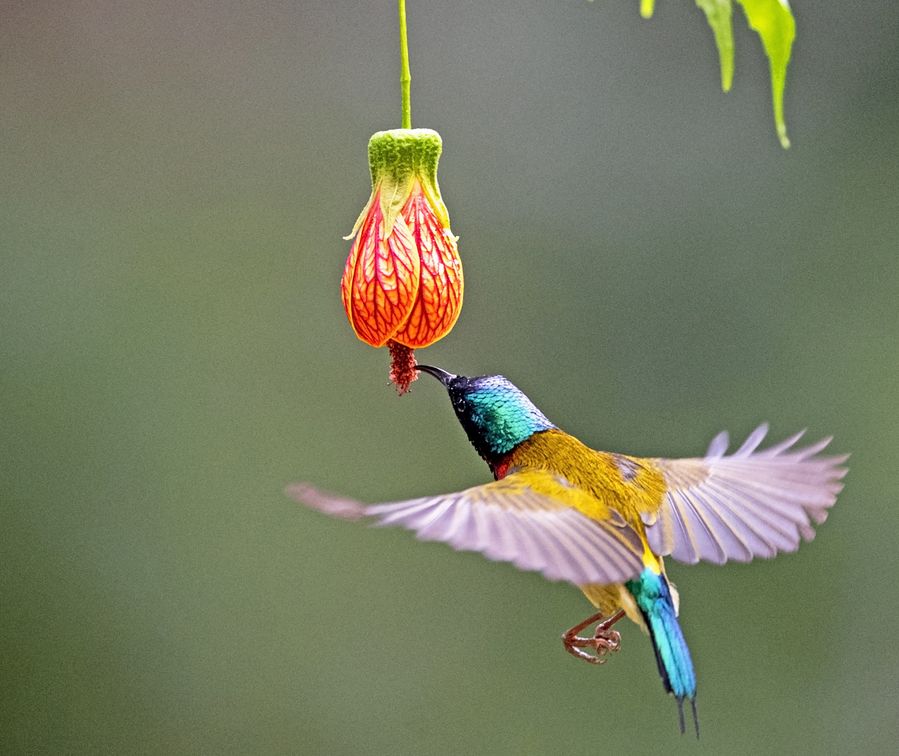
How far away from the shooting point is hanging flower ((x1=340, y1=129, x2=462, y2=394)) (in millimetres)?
1172

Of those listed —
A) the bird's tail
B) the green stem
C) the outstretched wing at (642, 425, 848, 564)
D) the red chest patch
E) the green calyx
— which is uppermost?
the green stem

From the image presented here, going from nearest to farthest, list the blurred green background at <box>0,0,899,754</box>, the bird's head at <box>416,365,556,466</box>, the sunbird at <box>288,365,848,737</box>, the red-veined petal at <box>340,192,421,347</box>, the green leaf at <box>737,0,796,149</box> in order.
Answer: the green leaf at <box>737,0,796,149</box> < the red-veined petal at <box>340,192,421,347</box> < the sunbird at <box>288,365,848,737</box> < the bird's head at <box>416,365,556,466</box> < the blurred green background at <box>0,0,899,754</box>

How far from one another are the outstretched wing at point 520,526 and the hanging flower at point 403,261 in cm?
14

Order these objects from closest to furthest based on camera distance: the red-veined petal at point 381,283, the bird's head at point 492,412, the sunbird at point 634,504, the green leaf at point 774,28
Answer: the green leaf at point 774,28 < the red-veined petal at point 381,283 < the sunbird at point 634,504 < the bird's head at point 492,412

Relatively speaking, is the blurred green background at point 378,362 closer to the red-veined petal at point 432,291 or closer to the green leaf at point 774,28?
the red-veined petal at point 432,291

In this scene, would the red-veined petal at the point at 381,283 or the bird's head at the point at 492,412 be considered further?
the bird's head at the point at 492,412

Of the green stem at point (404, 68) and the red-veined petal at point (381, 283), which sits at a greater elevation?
the green stem at point (404, 68)

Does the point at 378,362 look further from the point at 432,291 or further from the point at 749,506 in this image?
the point at 432,291

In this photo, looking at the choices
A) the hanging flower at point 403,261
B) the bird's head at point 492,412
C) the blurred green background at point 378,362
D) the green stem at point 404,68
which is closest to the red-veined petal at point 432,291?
the hanging flower at point 403,261

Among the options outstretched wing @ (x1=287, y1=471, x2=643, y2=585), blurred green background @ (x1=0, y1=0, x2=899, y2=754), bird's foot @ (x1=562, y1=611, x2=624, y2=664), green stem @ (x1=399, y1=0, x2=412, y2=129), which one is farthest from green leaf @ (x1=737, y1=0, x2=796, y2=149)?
blurred green background @ (x1=0, y1=0, x2=899, y2=754)

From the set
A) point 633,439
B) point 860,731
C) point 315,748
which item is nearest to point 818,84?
point 633,439

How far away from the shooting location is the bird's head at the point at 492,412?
1473 mm

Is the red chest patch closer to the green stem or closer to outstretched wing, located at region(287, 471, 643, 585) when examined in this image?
outstretched wing, located at region(287, 471, 643, 585)

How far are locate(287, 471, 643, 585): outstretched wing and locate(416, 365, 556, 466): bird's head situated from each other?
54 mm
